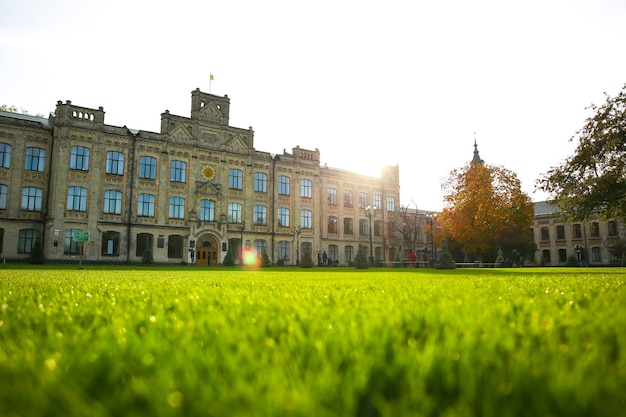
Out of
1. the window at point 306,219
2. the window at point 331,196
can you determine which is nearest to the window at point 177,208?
the window at point 306,219

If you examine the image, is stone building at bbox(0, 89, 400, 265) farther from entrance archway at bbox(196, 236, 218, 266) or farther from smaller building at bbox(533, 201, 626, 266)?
smaller building at bbox(533, 201, 626, 266)

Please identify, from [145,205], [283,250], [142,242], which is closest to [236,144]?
[145,205]

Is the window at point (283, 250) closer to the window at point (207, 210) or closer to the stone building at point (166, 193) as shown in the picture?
the stone building at point (166, 193)

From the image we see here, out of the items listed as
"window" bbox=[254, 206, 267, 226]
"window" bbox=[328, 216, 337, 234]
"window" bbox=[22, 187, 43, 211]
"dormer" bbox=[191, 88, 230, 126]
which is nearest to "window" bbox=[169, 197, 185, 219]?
"window" bbox=[254, 206, 267, 226]

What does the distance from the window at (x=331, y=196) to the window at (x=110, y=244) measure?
2389 cm

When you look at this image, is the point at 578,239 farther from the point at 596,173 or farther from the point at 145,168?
the point at 145,168

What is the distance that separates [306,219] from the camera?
158 feet

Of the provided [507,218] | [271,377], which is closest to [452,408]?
[271,377]

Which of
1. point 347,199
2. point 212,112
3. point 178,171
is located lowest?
point 347,199

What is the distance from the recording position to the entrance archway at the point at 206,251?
40.3 metres

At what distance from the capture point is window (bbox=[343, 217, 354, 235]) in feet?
169

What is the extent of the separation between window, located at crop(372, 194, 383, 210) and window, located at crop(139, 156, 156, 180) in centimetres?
2786

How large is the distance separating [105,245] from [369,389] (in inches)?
1552

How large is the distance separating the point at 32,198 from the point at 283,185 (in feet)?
77.8
